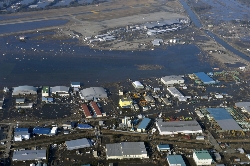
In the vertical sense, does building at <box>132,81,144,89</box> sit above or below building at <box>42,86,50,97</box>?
below

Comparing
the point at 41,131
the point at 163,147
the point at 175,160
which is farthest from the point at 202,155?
the point at 41,131

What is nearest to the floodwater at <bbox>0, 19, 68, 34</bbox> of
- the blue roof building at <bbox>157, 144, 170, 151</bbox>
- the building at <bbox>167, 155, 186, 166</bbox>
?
the blue roof building at <bbox>157, 144, 170, 151</bbox>

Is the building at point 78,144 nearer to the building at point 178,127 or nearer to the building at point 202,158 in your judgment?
the building at point 178,127

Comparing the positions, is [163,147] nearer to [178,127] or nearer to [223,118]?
[178,127]

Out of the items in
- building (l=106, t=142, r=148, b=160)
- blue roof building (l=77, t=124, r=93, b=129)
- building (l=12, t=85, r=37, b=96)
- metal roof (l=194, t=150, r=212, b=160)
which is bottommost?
metal roof (l=194, t=150, r=212, b=160)

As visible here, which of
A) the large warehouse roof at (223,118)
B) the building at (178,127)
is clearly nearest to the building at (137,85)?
the building at (178,127)

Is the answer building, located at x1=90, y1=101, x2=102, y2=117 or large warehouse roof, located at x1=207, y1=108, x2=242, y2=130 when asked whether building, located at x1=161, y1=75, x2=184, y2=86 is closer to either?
large warehouse roof, located at x1=207, y1=108, x2=242, y2=130
